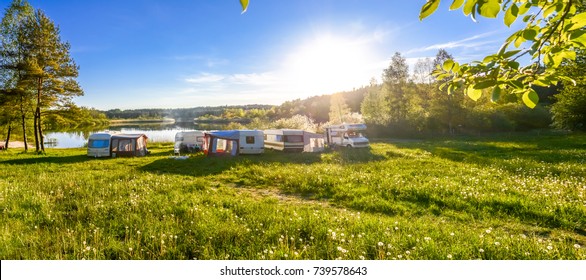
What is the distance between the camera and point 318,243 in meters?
5.62

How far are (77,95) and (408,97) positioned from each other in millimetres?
48037

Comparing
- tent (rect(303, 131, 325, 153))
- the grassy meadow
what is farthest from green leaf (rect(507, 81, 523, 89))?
tent (rect(303, 131, 325, 153))

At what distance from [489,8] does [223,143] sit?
26.0 m

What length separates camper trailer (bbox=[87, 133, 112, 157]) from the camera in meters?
26.5

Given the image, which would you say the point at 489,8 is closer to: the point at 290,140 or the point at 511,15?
the point at 511,15

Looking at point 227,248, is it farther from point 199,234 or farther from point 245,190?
point 245,190

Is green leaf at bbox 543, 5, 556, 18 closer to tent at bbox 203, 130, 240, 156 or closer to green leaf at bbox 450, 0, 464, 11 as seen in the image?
green leaf at bbox 450, 0, 464, 11

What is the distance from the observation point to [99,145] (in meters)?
26.6

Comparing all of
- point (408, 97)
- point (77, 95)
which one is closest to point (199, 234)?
point (77, 95)

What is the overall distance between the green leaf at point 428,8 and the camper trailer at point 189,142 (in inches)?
1203

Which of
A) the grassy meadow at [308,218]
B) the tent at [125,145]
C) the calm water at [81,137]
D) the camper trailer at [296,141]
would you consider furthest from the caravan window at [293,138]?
the calm water at [81,137]

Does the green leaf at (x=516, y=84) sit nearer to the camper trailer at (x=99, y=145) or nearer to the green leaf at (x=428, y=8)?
the green leaf at (x=428, y=8)

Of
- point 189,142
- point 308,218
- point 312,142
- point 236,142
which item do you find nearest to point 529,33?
point 308,218

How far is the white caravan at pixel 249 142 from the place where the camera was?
87.2ft
